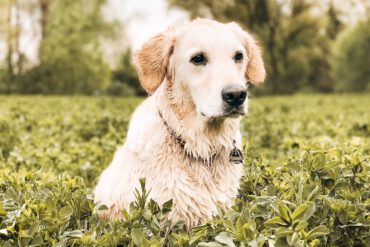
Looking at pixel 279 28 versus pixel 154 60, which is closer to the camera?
pixel 154 60

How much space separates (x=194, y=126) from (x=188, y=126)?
0.15 ft

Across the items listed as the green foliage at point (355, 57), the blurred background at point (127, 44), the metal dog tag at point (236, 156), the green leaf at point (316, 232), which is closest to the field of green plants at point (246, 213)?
the green leaf at point (316, 232)

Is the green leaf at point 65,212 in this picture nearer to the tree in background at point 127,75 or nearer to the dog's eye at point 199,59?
the dog's eye at point 199,59

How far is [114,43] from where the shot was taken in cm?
3612

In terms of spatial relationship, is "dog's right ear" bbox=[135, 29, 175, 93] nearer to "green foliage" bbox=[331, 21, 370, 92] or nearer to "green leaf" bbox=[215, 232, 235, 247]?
"green leaf" bbox=[215, 232, 235, 247]

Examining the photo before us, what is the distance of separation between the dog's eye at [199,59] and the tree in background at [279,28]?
3728 centimetres

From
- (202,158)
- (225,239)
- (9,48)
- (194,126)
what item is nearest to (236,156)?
(202,158)

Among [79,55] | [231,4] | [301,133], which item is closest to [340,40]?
[231,4]

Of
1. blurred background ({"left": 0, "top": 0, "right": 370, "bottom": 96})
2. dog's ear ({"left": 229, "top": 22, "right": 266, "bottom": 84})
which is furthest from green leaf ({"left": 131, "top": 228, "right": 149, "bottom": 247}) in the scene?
blurred background ({"left": 0, "top": 0, "right": 370, "bottom": 96})

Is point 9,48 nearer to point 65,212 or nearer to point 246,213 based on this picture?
point 65,212

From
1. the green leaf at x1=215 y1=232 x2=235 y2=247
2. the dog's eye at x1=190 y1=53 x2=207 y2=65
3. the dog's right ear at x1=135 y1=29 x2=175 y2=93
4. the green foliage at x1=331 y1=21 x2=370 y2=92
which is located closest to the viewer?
the green leaf at x1=215 y1=232 x2=235 y2=247

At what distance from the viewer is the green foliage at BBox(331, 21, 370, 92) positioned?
1679 inches

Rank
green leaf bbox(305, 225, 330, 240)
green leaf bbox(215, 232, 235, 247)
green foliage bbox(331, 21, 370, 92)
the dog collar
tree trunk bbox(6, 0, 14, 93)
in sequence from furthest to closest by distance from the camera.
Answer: green foliage bbox(331, 21, 370, 92) → tree trunk bbox(6, 0, 14, 93) → the dog collar → green leaf bbox(215, 232, 235, 247) → green leaf bbox(305, 225, 330, 240)

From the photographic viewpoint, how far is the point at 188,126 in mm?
3537
